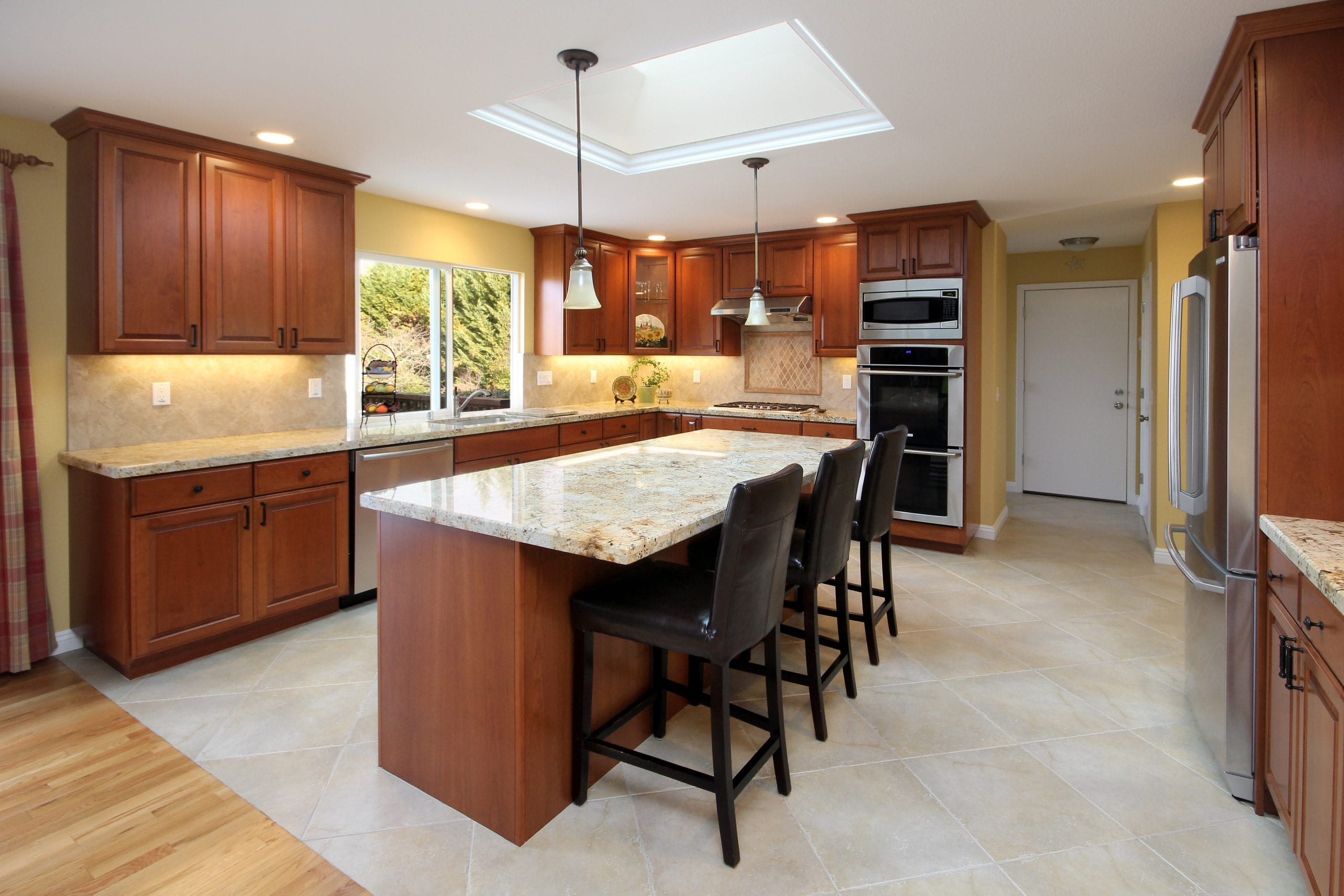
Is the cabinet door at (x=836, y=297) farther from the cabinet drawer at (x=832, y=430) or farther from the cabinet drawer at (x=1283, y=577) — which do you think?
the cabinet drawer at (x=1283, y=577)

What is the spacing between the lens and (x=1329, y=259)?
77.8 inches

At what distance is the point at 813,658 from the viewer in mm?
2367

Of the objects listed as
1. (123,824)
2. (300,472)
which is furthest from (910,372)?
(123,824)

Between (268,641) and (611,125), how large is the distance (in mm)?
2920

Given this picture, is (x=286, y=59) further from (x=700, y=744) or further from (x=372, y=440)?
(x=700, y=744)

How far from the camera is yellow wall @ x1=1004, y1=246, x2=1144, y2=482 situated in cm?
635

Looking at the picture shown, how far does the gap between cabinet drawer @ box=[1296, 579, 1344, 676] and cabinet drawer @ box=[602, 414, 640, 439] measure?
4242mm

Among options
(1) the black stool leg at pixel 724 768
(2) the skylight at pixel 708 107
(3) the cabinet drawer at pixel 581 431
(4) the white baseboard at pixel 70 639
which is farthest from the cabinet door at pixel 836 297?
(4) the white baseboard at pixel 70 639

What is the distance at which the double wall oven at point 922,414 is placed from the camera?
184 inches

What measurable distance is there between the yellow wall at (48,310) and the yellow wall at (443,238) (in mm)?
1330

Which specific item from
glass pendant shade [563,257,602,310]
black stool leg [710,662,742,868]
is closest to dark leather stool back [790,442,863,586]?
black stool leg [710,662,742,868]

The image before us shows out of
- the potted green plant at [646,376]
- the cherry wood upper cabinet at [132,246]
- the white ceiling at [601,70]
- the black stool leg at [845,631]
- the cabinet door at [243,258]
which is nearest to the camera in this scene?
the white ceiling at [601,70]

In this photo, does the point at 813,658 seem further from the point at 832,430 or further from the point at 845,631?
the point at 832,430

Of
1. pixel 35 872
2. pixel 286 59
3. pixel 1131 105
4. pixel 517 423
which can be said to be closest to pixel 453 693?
pixel 35 872
